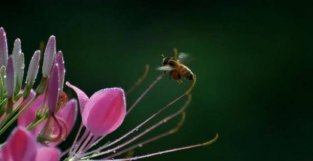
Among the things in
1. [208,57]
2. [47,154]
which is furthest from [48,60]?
[208,57]

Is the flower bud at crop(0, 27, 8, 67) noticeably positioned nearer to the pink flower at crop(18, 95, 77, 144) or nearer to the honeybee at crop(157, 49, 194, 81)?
the pink flower at crop(18, 95, 77, 144)

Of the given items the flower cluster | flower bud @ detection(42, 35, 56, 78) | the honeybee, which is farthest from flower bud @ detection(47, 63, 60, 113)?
the honeybee

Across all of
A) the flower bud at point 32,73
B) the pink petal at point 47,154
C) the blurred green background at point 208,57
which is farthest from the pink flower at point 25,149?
the blurred green background at point 208,57

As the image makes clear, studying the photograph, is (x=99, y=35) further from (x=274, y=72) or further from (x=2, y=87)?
(x=2, y=87)

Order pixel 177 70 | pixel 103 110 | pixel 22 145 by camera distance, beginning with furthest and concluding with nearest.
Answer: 1. pixel 177 70
2. pixel 103 110
3. pixel 22 145

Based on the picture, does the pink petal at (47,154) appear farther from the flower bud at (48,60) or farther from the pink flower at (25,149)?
the flower bud at (48,60)

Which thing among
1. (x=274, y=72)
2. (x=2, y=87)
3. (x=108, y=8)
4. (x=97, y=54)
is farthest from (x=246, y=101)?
(x=2, y=87)

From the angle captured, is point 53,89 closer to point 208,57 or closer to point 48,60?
point 48,60
